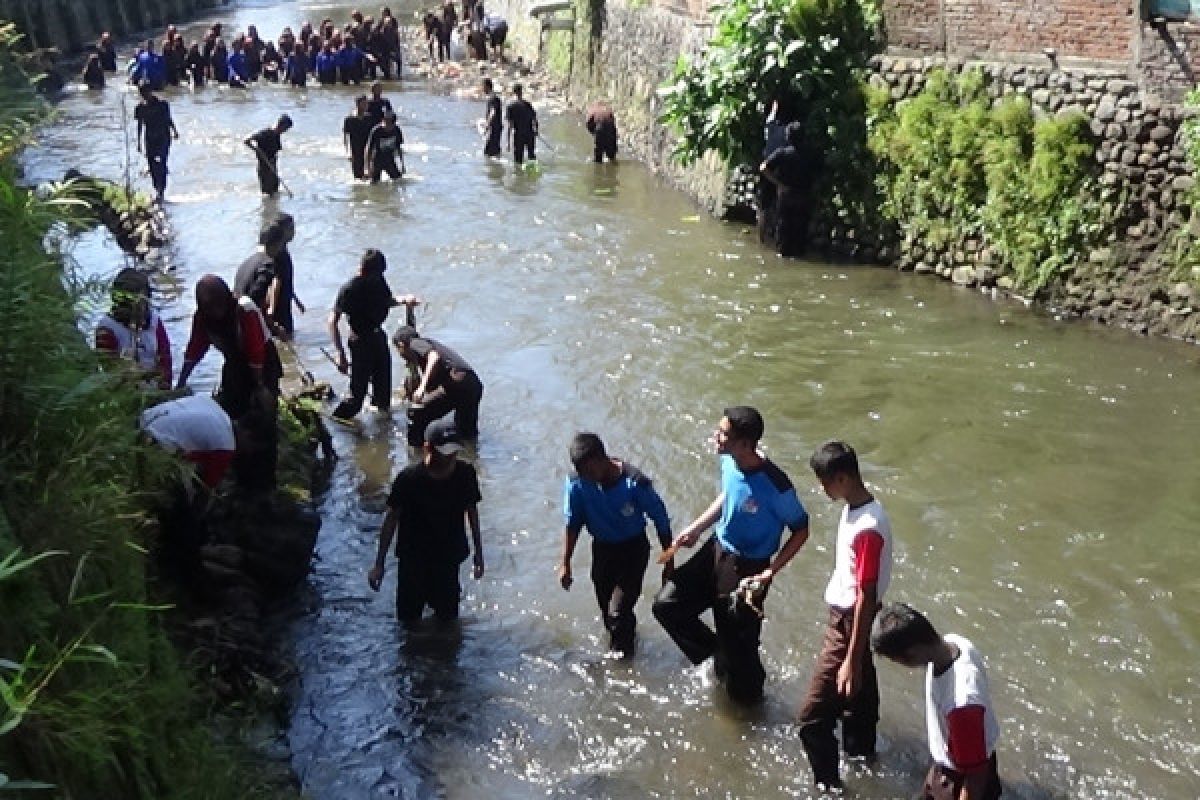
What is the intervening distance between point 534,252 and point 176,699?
13.2 metres

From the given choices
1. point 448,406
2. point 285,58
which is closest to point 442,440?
point 448,406

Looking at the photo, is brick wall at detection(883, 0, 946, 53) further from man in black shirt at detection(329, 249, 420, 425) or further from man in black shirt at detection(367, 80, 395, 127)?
man in black shirt at detection(367, 80, 395, 127)

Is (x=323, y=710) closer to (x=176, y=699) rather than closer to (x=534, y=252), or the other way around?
(x=176, y=699)

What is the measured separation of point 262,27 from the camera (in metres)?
46.2

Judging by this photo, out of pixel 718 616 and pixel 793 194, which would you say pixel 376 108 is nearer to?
pixel 793 194

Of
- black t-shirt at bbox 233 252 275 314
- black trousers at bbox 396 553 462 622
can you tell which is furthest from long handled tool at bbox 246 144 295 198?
black trousers at bbox 396 553 462 622

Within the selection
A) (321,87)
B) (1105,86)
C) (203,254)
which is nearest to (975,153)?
(1105,86)

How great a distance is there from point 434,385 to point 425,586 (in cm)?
294

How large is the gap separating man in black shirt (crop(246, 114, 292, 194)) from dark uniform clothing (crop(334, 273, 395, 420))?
9.33m

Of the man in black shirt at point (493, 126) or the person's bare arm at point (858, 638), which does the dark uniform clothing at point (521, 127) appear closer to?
the man in black shirt at point (493, 126)

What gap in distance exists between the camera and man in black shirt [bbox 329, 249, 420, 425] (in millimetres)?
11328

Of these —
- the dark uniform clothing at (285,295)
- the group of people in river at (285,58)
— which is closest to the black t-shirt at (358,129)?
the dark uniform clothing at (285,295)

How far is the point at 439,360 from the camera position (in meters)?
10.8

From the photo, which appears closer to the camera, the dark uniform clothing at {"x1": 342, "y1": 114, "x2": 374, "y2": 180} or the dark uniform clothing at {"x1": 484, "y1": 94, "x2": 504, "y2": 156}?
the dark uniform clothing at {"x1": 342, "y1": 114, "x2": 374, "y2": 180}
